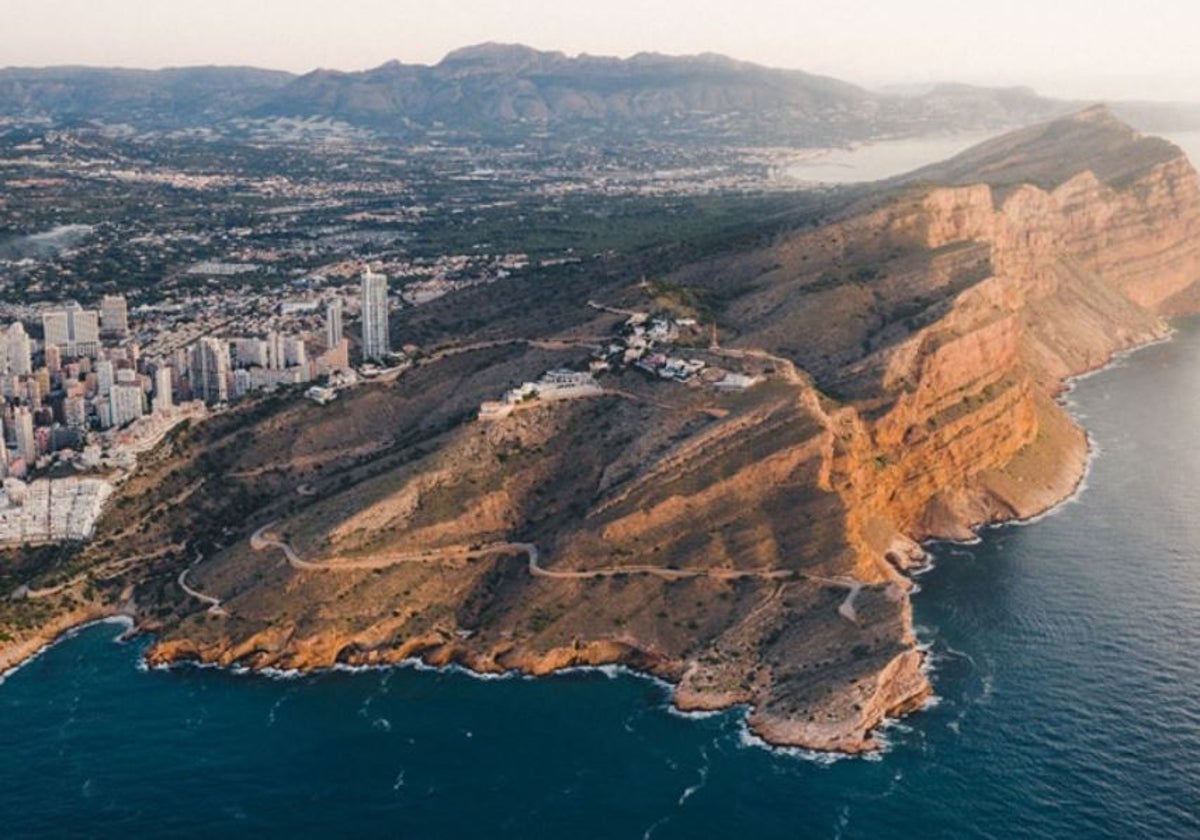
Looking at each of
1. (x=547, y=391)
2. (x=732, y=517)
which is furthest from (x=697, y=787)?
(x=547, y=391)

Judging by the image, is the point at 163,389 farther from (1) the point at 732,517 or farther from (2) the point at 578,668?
(2) the point at 578,668

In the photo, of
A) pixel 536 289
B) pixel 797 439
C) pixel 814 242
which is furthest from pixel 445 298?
pixel 797 439

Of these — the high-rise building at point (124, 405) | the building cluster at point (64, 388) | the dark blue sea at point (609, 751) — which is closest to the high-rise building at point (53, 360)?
the building cluster at point (64, 388)

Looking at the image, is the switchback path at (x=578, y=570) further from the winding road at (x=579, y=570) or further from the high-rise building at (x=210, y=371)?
the high-rise building at (x=210, y=371)

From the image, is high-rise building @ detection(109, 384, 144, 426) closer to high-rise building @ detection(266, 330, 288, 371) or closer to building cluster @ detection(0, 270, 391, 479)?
building cluster @ detection(0, 270, 391, 479)

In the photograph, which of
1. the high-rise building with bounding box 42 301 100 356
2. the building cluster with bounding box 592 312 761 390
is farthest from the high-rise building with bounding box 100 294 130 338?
the building cluster with bounding box 592 312 761 390
